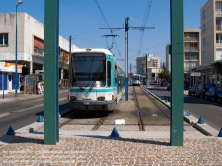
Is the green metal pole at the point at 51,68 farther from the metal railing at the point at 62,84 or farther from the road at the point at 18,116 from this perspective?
the metal railing at the point at 62,84

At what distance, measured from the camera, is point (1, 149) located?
23.9ft

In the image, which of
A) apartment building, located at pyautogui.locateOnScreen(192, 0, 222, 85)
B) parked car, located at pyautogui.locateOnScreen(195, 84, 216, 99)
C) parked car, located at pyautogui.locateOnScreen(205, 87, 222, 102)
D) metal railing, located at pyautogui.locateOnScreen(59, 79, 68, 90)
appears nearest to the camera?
parked car, located at pyautogui.locateOnScreen(205, 87, 222, 102)

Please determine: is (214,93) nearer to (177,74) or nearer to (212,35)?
(177,74)

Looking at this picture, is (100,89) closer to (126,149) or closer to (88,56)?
(88,56)

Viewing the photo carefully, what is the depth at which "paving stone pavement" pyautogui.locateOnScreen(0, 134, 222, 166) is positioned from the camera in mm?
6266

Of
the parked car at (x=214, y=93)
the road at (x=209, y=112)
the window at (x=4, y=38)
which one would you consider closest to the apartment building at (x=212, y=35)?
the parked car at (x=214, y=93)

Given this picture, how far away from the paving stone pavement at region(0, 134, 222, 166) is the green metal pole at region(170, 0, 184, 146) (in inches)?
16.8

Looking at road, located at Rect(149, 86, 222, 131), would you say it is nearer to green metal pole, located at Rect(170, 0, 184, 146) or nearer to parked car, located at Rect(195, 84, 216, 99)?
green metal pole, located at Rect(170, 0, 184, 146)

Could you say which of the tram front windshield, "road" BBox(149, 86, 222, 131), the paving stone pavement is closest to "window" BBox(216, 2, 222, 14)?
"road" BBox(149, 86, 222, 131)

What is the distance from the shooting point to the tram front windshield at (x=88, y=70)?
45.3 ft

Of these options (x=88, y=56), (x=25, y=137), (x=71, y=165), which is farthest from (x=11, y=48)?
(x=71, y=165)

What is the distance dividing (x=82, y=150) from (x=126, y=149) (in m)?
1.07

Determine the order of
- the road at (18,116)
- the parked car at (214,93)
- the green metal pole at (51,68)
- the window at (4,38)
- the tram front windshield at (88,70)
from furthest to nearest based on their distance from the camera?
the window at (4,38) → the parked car at (214,93) → the tram front windshield at (88,70) → the road at (18,116) → the green metal pole at (51,68)

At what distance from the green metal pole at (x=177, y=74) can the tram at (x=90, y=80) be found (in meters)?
6.51
